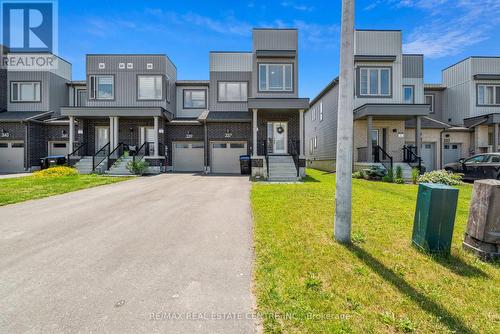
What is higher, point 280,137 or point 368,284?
point 280,137

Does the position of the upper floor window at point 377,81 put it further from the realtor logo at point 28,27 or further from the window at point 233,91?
the realtor logo at point 28,27

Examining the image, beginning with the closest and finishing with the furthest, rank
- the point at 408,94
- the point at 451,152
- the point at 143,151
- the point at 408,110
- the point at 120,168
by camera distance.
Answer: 1. the point at 408,110
2. the point at 120,168
3. the point at 408,94
4. the point at 143,151
5. the point at 451,152

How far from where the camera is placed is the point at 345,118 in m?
4.19

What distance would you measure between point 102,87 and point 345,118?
1991 centimetres

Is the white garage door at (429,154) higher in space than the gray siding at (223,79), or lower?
lower

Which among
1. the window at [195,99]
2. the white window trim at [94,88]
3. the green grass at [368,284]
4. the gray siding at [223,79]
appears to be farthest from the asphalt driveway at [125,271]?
the window at [195,99]

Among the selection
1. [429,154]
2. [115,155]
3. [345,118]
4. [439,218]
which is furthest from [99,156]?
[429,154]

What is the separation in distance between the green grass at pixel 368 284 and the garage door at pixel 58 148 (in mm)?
20882

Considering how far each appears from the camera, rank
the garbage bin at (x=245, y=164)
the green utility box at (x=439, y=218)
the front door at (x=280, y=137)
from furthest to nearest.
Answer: the front door at (x=280, y=137), the garbage bin at (x=245, y=164), the green utility box at (x=439, y=218)

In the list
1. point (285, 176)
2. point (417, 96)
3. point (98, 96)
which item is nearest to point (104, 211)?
point (285, 176)

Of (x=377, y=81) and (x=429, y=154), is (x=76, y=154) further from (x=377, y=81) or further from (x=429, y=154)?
(x=429, y=154)

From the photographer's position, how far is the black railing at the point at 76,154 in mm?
17406

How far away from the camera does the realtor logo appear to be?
47.6ft

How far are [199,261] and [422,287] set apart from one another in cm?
281
